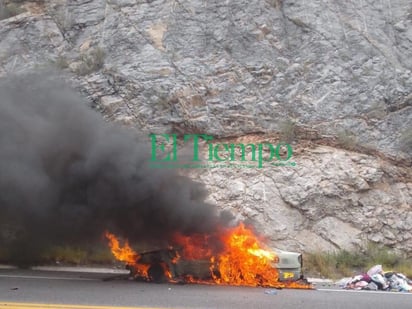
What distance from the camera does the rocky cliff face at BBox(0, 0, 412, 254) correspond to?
14.2 meters

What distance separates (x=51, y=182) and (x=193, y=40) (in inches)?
356

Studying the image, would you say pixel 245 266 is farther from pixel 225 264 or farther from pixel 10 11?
pixel 10 11

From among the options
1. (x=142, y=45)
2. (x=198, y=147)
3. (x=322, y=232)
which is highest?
(x=142, y=45)

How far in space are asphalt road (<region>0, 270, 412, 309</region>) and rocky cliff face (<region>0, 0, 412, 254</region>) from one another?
531 centimetres

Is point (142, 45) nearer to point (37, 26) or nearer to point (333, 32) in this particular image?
point (37, 26)

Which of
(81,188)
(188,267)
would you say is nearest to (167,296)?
(188,267)

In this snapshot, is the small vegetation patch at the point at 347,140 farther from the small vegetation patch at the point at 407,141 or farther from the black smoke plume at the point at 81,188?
the black smoke plume at the point at 81,188

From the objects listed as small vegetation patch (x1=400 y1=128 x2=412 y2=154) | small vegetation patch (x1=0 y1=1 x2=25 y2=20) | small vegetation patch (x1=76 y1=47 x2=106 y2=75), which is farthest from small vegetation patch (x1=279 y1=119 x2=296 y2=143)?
small vegetation patch (x1=0 y1=1 x2=25 y2=20)

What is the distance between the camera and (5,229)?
10.9 m

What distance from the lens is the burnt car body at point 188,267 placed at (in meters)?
9.08

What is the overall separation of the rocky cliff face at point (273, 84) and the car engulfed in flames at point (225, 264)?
14.9 ft

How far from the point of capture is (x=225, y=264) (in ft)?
29.8

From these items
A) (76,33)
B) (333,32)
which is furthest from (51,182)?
(333,32)

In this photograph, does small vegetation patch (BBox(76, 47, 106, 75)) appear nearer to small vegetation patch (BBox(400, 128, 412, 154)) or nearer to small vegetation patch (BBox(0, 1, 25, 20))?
small vegetation patch (BBox(0, 1, 25, 20))
